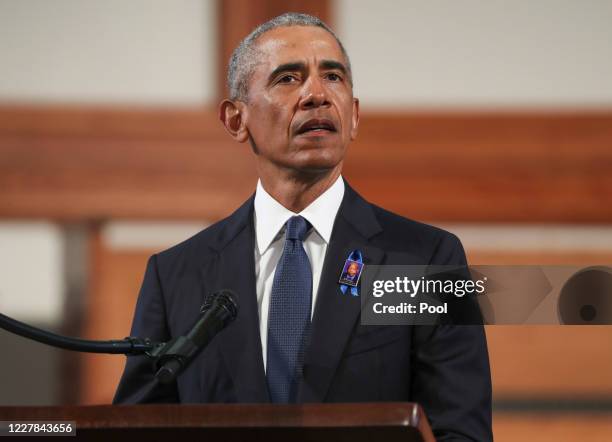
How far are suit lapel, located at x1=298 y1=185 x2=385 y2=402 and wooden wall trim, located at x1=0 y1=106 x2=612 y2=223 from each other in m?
1.14

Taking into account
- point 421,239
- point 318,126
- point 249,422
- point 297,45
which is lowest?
point 249,422

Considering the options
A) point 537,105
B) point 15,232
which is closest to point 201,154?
point 15,232

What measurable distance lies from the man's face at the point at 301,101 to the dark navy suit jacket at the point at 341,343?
9 cm

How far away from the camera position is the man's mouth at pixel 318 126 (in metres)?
1.45

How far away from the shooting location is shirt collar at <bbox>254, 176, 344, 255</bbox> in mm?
1464

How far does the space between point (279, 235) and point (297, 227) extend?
A: 37 millimetres

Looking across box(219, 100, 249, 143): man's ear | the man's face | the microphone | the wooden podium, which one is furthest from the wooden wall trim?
the wooden podium

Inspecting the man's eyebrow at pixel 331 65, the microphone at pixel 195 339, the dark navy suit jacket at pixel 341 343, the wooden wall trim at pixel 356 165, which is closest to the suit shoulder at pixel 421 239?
the dark navy suit jacket at pixel 341 343

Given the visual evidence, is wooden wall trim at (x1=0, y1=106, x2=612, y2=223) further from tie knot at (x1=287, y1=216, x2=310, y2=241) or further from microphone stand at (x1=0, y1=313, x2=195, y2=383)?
microphone stand at (x1=0, y1=313, x2=195, y2=383)

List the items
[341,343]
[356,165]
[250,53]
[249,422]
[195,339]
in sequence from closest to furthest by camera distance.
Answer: [249,422] < [195,339] < [341,343] < [250,53] < [356,165]

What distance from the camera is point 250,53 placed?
1.55 meters

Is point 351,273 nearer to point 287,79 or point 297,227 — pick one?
point 297,227

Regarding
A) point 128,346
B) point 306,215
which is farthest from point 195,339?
point 306,215

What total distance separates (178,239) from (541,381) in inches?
37.1
